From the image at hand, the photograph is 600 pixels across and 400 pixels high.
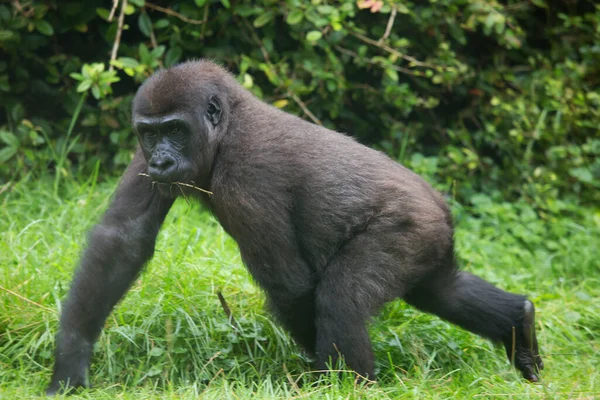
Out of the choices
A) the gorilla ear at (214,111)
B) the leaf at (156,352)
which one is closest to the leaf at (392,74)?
the gorilla ear at (214,111)

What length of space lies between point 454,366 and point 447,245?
72cm

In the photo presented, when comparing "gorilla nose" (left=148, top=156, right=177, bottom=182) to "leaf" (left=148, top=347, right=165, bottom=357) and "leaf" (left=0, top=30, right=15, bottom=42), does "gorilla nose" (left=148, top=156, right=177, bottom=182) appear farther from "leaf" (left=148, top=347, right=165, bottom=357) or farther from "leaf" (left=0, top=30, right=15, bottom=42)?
"leaf" (left=0, top=30, right=15, bottom=42)

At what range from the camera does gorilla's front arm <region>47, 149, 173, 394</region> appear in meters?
3.96

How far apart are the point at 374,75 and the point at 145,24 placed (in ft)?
7.87

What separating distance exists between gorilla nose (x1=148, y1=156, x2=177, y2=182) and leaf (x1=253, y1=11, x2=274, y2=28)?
2.75 m

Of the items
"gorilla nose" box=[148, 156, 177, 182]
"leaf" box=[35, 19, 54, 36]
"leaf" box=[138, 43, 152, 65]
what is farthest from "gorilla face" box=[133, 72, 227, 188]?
"leaf" box=[35, 19, 54, 36]

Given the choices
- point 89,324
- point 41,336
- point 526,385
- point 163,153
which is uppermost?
point 163,153

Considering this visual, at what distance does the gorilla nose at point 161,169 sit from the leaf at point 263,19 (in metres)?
2.75

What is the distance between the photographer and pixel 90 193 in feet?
19.4

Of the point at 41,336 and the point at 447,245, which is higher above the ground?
the point at 447,245

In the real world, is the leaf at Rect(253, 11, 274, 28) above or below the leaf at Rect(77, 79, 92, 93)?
above

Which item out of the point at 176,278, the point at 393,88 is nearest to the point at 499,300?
the point at 176,278

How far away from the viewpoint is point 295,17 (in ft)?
21.1

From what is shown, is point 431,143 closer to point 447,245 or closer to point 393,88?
point 393,88
